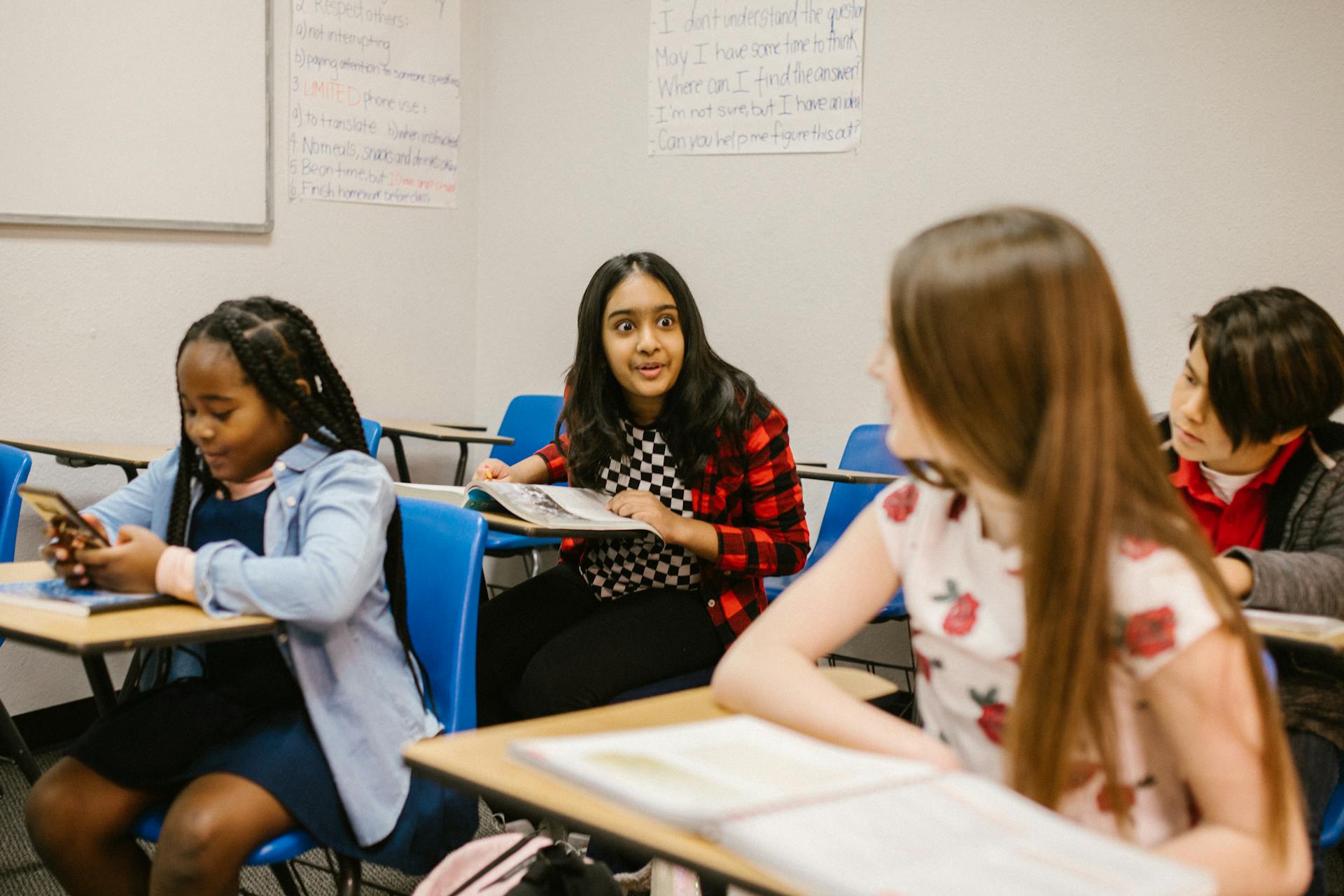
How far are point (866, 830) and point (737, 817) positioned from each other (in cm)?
8

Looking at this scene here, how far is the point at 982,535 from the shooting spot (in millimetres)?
1073

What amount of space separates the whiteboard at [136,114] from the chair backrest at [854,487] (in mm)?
1746

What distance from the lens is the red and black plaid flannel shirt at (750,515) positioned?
219 cm

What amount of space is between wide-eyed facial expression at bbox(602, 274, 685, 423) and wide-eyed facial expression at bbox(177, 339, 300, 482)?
819 millimetres

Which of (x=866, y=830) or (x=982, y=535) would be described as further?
(x=982, y=535)

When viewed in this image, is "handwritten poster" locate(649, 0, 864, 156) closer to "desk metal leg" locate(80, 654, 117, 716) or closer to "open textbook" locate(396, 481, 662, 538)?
"open textbook" locate(396, 481, 662, 538)

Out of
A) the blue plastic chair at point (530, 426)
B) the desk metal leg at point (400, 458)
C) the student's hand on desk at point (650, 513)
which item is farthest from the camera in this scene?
the blue plastic chair at point (530, 426)

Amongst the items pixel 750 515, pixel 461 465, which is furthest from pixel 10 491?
pixel 461 465

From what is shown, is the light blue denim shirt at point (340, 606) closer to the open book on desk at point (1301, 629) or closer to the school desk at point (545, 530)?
the school desk at point (545, 530)

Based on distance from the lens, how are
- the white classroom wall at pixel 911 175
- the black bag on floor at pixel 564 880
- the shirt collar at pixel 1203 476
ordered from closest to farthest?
the black bag on floor at pixel 564 880
the shirt collar at pixel 1203 476
the white classroom wall at pixel 911 175

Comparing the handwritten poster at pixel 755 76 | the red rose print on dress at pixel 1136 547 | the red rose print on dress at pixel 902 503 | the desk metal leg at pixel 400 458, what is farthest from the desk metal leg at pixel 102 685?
the handwritten poster at pixel 755 76

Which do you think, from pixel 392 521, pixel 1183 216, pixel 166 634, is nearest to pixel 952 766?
pixel 166 634

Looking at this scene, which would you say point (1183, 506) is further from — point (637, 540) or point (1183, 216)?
point (1183, 216)

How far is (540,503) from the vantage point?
2.08m
